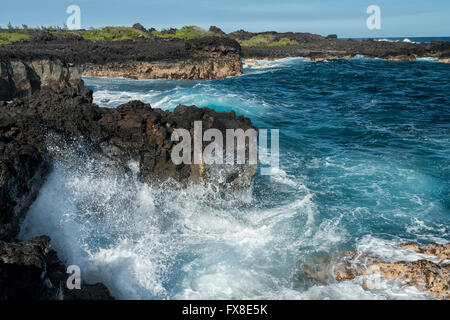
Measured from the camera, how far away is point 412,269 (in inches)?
224

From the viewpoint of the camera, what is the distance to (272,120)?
1780cm

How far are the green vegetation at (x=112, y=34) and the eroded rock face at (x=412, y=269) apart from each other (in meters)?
52.7

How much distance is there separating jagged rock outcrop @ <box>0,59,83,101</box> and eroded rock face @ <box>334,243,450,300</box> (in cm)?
1495

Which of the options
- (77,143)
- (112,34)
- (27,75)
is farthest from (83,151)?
(112,34)

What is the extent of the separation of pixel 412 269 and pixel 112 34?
189ft

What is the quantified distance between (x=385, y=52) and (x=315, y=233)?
5176 cm

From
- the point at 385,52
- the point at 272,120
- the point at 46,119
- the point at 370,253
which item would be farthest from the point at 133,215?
the point at 385,52

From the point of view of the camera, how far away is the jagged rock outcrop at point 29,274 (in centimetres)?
344

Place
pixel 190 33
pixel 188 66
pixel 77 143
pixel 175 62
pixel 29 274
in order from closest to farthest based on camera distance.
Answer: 1. pixel 29 274
2. pixel 77 143
3. pixel 188 66
4. pixel 175 62
5. pixel 190 33
